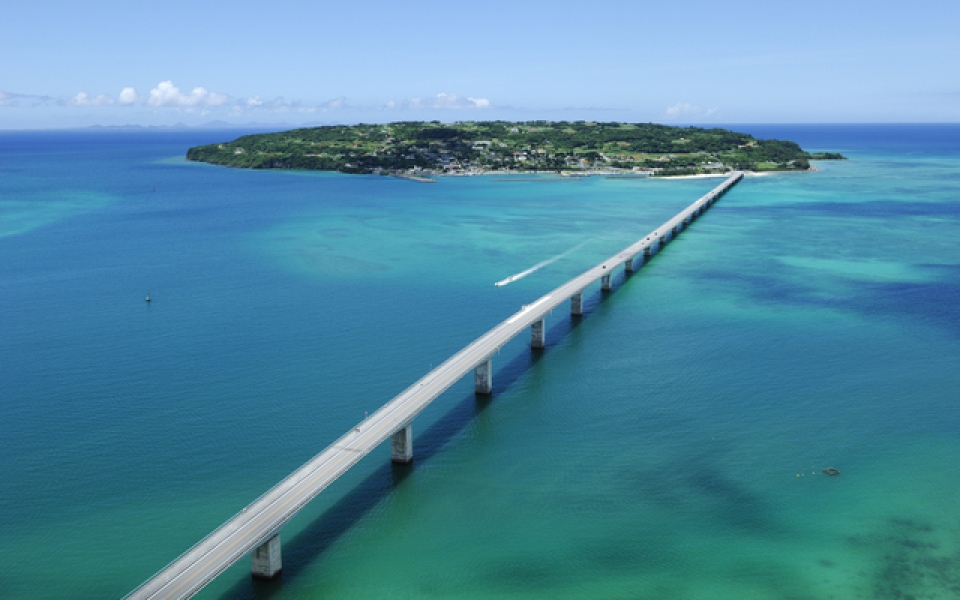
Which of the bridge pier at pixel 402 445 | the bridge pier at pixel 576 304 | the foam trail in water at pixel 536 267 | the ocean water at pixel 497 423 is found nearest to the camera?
the ocean water at pixel 497 423

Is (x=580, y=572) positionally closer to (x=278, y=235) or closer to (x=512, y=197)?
(x=278, y=235)

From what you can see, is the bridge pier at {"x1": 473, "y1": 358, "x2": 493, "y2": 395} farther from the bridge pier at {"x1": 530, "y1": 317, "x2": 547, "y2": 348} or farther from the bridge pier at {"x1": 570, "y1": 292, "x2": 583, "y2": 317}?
the bridge pier at {"x1": 570, "y1": 292, "x2": 583, "y2": 317}

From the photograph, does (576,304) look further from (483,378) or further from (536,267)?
(483,378)

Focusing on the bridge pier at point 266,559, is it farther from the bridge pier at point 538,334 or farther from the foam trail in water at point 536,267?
the foam trail in water at point 536,267

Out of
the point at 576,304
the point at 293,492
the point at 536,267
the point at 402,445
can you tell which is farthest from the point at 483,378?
the point at 536,267

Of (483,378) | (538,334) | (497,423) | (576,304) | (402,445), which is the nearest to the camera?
(402,445)

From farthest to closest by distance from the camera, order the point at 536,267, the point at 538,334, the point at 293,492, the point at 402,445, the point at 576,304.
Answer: the point at 536,267 → the point at 576,304 → the point at 538,334 → the point at 402,445 → the point at 293,492

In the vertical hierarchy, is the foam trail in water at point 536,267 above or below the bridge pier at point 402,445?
above

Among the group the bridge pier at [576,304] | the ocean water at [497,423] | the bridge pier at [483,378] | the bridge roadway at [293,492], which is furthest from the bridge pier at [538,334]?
the bridge pier at [576,304]
